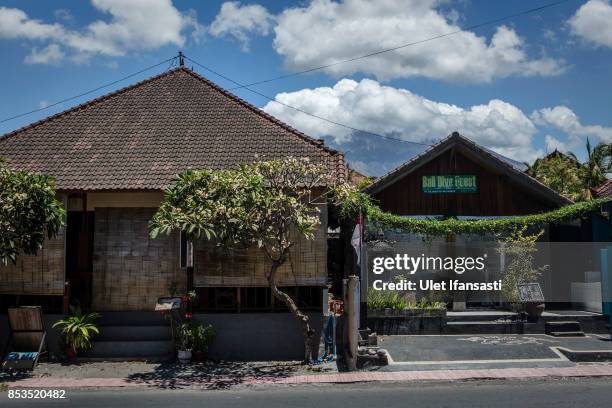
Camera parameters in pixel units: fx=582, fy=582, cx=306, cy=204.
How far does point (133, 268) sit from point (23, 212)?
2949 mm

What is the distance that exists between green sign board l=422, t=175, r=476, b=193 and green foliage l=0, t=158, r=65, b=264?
1038 cm

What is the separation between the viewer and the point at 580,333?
1505 centimetres

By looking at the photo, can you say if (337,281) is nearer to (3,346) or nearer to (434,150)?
(434,150)

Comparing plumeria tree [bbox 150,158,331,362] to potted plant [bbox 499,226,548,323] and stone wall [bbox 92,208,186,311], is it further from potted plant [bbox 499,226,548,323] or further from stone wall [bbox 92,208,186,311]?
potted plant [bbox 499,226,548,323]

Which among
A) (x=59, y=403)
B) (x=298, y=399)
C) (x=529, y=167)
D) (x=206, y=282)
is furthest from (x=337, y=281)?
(x=529, y=167)

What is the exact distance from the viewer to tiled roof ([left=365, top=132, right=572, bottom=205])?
16844mm

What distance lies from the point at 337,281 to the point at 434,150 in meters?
5.69

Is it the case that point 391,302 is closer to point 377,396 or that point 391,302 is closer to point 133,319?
point 377,396

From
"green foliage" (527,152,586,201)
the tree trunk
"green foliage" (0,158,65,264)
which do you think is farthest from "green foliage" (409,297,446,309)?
"green foliage" (527,152,586,201)

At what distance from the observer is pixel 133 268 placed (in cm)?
1404

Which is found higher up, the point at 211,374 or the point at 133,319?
the point at 133,319

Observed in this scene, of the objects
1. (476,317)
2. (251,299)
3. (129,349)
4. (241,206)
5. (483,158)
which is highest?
(483,158)

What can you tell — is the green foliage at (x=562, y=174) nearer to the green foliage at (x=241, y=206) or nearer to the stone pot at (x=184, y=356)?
the green foliage at (x=241, y=206)

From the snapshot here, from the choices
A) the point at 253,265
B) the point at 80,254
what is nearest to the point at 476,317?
the point at 253,265
